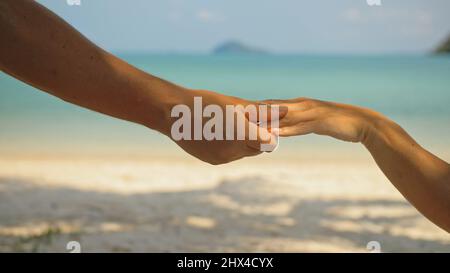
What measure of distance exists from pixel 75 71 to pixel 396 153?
2.15 ft

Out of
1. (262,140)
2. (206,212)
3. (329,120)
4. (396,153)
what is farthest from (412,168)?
(206,212)

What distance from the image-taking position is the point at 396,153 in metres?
1.31

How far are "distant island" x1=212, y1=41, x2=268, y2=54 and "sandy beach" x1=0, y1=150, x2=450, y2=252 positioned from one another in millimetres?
14446

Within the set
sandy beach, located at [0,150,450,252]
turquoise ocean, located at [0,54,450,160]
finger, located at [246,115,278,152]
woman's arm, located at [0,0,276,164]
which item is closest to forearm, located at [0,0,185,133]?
woman's arm, located at [0,0,276,164]

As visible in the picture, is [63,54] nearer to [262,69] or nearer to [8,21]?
[8,21]

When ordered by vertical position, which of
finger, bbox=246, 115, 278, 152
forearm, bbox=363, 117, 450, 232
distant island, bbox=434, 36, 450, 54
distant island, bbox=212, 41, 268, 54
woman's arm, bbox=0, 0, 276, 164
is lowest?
forearm, bbox=363, 117, 450, 232

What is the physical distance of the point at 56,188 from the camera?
5191 millimetres

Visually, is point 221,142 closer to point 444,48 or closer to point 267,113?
point 267,113

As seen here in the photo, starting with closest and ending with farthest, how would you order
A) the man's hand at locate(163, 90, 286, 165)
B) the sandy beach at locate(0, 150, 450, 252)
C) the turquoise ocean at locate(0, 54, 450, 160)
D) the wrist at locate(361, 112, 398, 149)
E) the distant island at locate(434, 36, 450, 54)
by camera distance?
1. the man's hand at locate(163, 90, 286, 165)
2. the wrist at locate(361, 112, 398, 149)
3. the sandy beach at locate(0, 150, 450, 252)
4. the turquoise ocean at locate(0, 54, 450, 160)
5. the distant island at locate(434, 36, 450, 54)

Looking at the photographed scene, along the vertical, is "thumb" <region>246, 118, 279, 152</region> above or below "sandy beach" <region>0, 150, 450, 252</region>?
below

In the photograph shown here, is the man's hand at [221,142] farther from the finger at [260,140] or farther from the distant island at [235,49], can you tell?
the distant island at [235,49]

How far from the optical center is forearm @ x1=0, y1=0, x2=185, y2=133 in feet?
3.57

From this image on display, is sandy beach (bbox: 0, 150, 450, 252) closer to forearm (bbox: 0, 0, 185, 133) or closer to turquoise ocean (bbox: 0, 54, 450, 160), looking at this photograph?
turquoise ocean (bbox: 0, 54, 450, 160)
